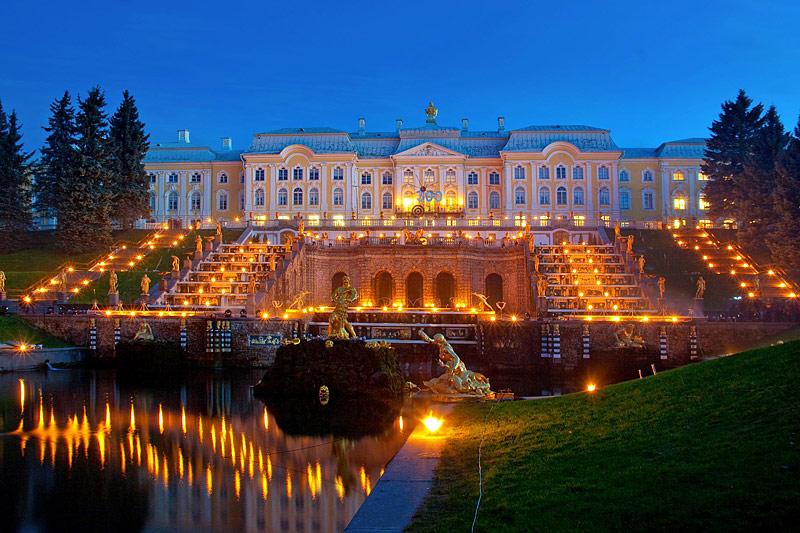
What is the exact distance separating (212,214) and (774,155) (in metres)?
64.0

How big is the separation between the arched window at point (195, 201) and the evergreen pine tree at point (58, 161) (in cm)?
2094

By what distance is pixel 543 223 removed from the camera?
2554 inches

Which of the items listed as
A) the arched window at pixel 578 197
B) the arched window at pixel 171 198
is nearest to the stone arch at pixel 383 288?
the arched window at pixel 578 197

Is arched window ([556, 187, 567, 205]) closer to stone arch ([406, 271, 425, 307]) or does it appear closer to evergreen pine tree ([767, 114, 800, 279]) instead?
stone arch ([406, 271, 425, 307])

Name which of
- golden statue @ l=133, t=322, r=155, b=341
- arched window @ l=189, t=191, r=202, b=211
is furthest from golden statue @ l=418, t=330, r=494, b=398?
arched window @ l=189, t=191, r=202, b=211

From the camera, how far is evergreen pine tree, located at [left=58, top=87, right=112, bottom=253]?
59094 mm

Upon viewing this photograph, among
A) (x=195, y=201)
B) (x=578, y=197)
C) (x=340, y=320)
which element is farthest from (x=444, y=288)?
(x=195, y=201)

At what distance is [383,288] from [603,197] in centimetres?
3411

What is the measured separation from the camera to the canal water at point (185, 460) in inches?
509

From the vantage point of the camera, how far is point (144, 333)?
3872 cm

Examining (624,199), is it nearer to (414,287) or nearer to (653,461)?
(414,287)

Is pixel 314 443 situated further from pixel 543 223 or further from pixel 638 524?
pixel 543 223

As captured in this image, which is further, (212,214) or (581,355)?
(212,214)

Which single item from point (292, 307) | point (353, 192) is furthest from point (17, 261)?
point (353, 192)
